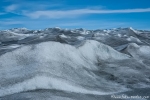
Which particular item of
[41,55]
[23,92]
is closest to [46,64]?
[41,55]

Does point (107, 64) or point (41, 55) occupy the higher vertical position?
point (41, 55)

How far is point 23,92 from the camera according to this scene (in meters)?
7.32

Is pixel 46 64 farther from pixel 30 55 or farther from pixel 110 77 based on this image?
pixel 110 77

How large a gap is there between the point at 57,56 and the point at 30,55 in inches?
51.5

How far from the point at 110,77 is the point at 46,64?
336 centimetres

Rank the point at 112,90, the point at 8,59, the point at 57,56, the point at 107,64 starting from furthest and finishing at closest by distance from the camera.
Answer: the point at 107,64
the point at 57,56
the point at 8,59
the point at 112,90

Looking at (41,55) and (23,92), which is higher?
(41,55)

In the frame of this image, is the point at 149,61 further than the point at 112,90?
Yes

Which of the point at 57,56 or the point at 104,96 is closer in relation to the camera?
the point at 104,96

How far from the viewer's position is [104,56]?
15758mm

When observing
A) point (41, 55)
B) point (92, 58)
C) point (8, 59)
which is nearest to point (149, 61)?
point (92, 58)

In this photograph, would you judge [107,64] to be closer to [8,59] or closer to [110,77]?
[110,77]

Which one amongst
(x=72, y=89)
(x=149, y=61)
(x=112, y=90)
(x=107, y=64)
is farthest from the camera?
(x=149, y=61)

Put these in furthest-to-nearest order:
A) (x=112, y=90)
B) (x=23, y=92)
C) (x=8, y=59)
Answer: (x=8, y=59)
(x=112, y=90)
(x=23, y=92)
